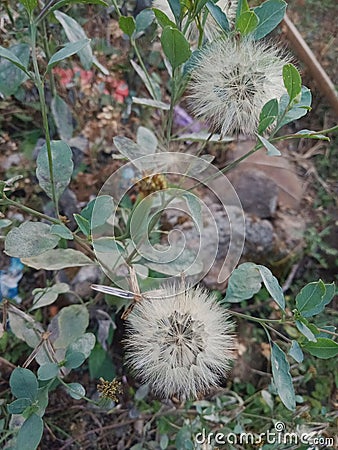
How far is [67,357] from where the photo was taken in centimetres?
71

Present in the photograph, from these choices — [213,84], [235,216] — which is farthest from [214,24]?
[235,216]

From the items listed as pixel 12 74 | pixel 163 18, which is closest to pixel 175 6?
pixel 163 18

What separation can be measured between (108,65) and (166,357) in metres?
1.03

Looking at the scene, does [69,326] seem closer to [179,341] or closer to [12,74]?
[179,341]

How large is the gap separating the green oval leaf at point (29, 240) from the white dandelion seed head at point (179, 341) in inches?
5.8

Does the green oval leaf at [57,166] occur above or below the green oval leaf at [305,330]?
above

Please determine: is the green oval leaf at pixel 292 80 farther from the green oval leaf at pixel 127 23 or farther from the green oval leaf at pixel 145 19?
the green oval leaf at pixel 145 19

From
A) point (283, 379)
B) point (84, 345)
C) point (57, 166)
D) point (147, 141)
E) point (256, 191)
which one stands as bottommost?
point (256, 191)

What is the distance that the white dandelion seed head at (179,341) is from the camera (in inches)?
25.2

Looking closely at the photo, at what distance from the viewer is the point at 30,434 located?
646 mm

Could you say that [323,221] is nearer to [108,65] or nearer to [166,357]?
[108,65]

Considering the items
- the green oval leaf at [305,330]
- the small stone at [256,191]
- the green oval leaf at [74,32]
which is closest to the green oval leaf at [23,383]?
the green oval leaf at [305,330]

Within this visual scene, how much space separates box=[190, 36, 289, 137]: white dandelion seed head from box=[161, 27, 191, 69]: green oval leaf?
0.04m

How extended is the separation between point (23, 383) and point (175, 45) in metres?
0.47
